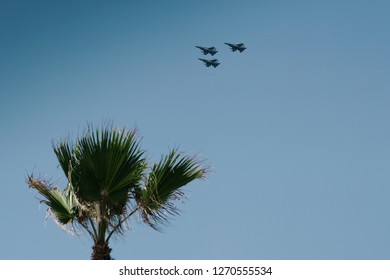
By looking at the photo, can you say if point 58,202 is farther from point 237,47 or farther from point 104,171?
point 237,47

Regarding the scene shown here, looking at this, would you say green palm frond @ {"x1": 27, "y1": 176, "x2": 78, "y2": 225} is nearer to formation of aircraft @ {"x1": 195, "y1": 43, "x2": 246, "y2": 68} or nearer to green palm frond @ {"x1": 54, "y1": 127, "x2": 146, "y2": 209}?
green palm frond @ {"x1": 54, "y1": 127, "x2": 146, "y2": 209}

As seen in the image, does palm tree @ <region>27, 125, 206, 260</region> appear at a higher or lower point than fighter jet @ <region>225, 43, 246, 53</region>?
lower

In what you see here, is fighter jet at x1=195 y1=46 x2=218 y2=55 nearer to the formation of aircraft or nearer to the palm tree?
the formation of aircraft

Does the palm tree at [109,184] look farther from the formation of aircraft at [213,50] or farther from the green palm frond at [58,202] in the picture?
the formation of aircraft at [213,50]

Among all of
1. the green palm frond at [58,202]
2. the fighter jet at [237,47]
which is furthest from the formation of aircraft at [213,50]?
the green palm frond at [58,202]

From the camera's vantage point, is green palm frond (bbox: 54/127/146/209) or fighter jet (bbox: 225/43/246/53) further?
fighter jet (bbox: 225/43/246/53)

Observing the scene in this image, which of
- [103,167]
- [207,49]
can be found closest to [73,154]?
[103,167]

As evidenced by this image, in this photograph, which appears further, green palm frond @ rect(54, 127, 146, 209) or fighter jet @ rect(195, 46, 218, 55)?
fighter jet @ rect(195, 46, 218, 55)

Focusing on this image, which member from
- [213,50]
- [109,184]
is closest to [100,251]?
[109,184]

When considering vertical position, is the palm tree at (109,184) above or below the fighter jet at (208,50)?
below

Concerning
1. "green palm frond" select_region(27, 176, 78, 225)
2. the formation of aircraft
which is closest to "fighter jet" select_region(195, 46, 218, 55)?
the formation of aircraft

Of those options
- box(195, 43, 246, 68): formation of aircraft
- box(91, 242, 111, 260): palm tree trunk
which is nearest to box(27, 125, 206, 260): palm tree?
box(91, 242, 111, 260): palm tree trunk

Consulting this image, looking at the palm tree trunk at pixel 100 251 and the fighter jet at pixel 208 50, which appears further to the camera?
the fighter jet at pixel 208 50
